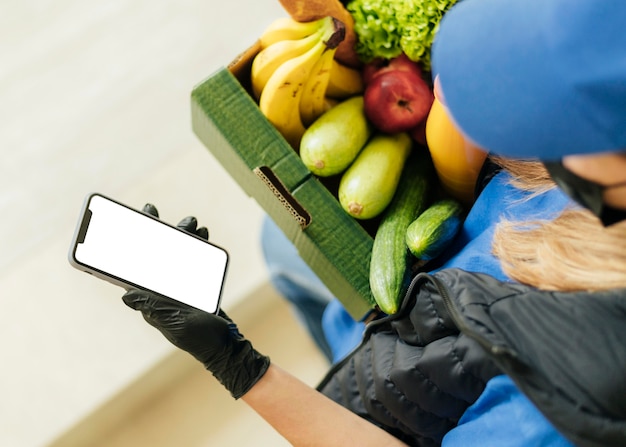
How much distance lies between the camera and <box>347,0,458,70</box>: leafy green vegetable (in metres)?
0.74

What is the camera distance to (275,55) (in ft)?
2.58

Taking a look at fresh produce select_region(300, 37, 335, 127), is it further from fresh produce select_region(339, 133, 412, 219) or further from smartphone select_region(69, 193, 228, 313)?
smartphone select_region(69, 193, 228, 313)

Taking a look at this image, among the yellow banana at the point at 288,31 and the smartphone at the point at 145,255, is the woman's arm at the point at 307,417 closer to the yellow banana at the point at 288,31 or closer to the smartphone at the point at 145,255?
the smartphone at the point at 145,255

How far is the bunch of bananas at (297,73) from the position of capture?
766 mm

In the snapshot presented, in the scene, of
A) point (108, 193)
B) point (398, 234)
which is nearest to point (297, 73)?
point (398, 234)

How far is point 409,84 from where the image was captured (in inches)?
30.5

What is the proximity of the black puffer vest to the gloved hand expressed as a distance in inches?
5.4

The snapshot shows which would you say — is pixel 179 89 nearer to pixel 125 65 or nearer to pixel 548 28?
pixel 125 65

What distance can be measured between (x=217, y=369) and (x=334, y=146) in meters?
0.31

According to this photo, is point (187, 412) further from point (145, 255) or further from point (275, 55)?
point (275, 55)

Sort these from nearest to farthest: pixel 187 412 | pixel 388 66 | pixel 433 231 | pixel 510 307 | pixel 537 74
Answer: pixel 537 74, pixel 510 307, pixel 433 231, pixel 388 66, pixel 187 412

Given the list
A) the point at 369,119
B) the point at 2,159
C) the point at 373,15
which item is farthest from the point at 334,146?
the point at 2,159

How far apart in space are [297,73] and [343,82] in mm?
100

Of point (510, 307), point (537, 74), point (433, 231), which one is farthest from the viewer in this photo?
point (433, 231)
